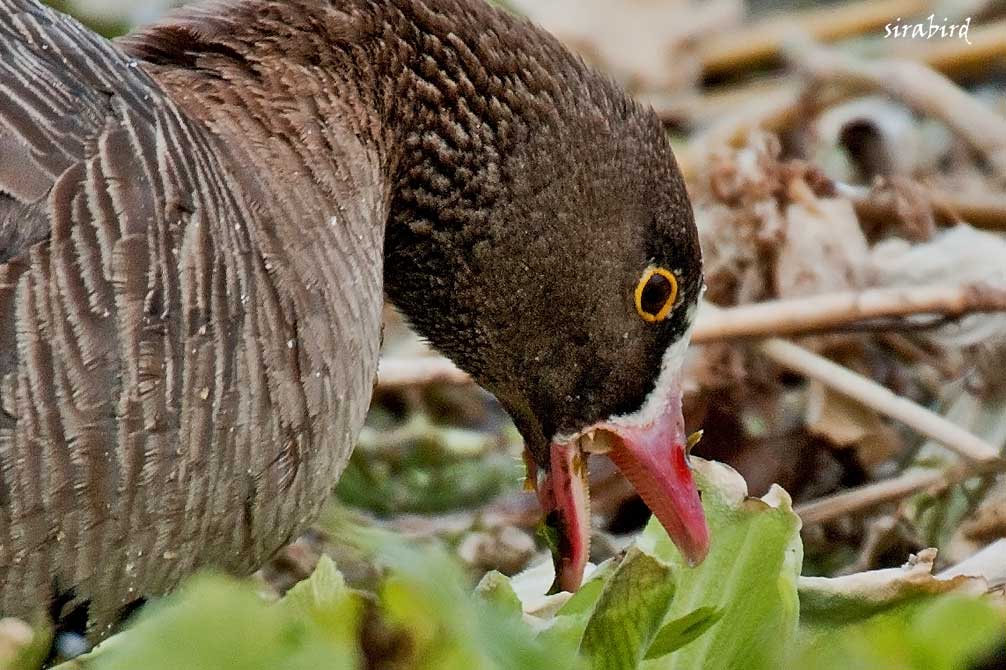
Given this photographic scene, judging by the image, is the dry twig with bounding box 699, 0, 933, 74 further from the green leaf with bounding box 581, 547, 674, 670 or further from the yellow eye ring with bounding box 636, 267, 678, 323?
the green leaf with bounding box 581, 547, 674, 670

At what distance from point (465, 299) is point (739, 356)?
0.89 m

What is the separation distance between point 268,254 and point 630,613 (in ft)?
2.55

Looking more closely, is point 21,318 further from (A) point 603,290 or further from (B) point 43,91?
(A) point 603,290

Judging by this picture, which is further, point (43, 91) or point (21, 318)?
point (43, 91)

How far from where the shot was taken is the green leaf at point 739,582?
58.1 inches

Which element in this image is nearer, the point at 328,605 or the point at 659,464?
the point at 328,605

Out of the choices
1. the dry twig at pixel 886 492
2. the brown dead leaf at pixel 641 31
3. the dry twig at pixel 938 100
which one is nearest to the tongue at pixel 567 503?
the dry twig at pixel 886 492

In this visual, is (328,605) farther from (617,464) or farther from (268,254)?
(617,464)

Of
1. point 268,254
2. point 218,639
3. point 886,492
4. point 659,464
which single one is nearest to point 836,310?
point 886,492

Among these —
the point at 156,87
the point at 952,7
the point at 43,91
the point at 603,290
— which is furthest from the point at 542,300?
the point at 952,7

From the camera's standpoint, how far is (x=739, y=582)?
158 cm

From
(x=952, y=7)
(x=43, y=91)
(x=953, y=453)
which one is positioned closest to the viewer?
(x=43, y=91)

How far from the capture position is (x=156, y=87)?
2029mm

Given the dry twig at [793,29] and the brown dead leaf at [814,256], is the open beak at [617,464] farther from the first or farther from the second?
the dry twig at [793,29]
